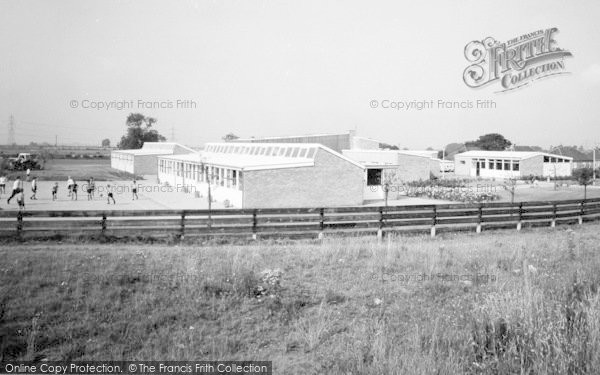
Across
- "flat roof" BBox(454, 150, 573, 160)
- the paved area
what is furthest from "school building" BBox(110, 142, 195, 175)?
"flat roof" BBox(454, 150, 573, 160)

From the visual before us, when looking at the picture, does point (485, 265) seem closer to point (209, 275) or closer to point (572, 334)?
point (572, 334)

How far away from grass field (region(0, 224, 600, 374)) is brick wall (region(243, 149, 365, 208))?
14656mm

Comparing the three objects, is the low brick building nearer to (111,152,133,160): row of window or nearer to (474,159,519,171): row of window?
(111,152,133,160): row of window

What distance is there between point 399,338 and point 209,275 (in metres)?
3.99

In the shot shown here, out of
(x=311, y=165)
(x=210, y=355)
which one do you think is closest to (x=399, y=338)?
(x=210, y=355)

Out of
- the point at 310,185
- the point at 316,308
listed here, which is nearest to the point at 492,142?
the point at 310,185

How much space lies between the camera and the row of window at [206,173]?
27514 millimetres

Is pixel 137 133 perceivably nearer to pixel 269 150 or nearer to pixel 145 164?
pixel 145 164

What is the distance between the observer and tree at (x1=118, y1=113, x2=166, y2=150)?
93438mm

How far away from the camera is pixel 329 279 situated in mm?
9672

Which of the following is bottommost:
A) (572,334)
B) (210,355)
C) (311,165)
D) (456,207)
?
(210,355)

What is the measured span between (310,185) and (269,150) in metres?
10.9

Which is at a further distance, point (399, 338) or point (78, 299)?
point (78, 299)

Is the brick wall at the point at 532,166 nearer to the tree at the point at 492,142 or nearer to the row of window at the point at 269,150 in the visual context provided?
the row of window at the point at 269,150
